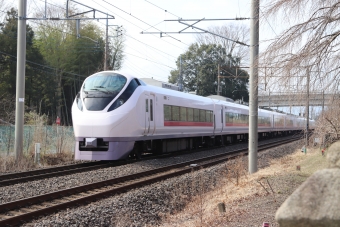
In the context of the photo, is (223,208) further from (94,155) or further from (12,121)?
(12,121)

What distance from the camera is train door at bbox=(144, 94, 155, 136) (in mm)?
16641

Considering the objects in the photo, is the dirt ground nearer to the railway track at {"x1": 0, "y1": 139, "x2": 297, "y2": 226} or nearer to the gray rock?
the railway track at {"x1": 0, "y1": 139, "x2": 297, "y2": 226}

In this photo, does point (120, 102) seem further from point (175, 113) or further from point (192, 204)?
point (192, 204)

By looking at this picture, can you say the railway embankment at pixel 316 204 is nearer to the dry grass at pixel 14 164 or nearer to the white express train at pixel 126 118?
the white express train at pixel 126 118

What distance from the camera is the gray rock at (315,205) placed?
4250 millimetres

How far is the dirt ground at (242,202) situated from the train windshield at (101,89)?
5.19m

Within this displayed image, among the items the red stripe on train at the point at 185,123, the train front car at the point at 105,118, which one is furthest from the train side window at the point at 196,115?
the train front car at the point at 105,118

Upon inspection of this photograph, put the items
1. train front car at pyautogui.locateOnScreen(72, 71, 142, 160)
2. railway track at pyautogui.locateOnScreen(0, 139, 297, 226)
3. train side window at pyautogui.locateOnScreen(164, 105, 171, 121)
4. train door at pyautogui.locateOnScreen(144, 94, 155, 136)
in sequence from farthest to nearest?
train side window at pyautogui.locateOnScreen(164, 105, 171, 121), train door at pyautogui.locateOnScreen(144, 94, 155, 136), train front car at pyautogui.locateOnScreen(72, 71, 142, 160), railway track at pyautogui.locateOnScreen(0, 139, 297, 226)

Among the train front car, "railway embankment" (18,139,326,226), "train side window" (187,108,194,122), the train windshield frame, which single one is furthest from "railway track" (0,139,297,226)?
"train side window" (187,108,194,122)

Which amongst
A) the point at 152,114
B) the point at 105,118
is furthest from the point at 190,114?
the point at 105,118

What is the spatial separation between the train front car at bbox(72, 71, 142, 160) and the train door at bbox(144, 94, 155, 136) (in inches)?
42.8

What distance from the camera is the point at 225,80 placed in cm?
5375

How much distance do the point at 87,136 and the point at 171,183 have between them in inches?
178

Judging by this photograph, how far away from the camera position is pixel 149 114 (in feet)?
55.6
